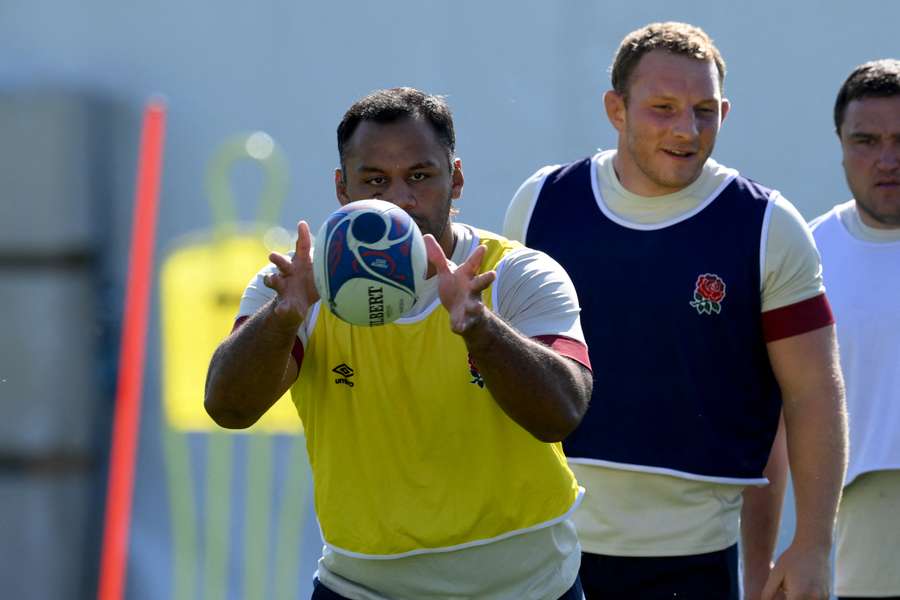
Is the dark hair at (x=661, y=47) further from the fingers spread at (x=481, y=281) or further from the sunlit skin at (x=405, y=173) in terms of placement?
the fingers spread at (x=481, y=281)

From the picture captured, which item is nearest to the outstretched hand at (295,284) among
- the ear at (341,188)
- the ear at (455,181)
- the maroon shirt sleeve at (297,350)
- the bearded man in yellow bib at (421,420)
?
the bearded man in yellow bib at (421,420)

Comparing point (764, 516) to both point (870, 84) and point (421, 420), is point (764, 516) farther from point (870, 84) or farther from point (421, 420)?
point (421, 420)

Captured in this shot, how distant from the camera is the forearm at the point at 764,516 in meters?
4.15

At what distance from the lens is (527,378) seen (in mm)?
2754

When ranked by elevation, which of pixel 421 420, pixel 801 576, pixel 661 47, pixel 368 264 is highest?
pixel 661 47

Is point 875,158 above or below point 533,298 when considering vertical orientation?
above

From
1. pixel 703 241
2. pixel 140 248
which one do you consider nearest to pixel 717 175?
pixel 703 241

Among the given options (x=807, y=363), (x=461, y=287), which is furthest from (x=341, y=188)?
(x=807, y=363)

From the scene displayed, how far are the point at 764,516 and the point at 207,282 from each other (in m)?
2.32

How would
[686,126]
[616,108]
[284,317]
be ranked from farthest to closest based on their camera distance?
1. [616,108]
2. [686,126]
3. [284,317]

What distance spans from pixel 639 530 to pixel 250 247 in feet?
7.16

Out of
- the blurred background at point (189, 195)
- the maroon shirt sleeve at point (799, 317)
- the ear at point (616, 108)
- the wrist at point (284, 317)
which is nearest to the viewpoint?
the wrist at point (284, 317)

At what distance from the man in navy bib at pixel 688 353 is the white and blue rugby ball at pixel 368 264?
3.95 ft

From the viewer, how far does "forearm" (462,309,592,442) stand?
2701mm
